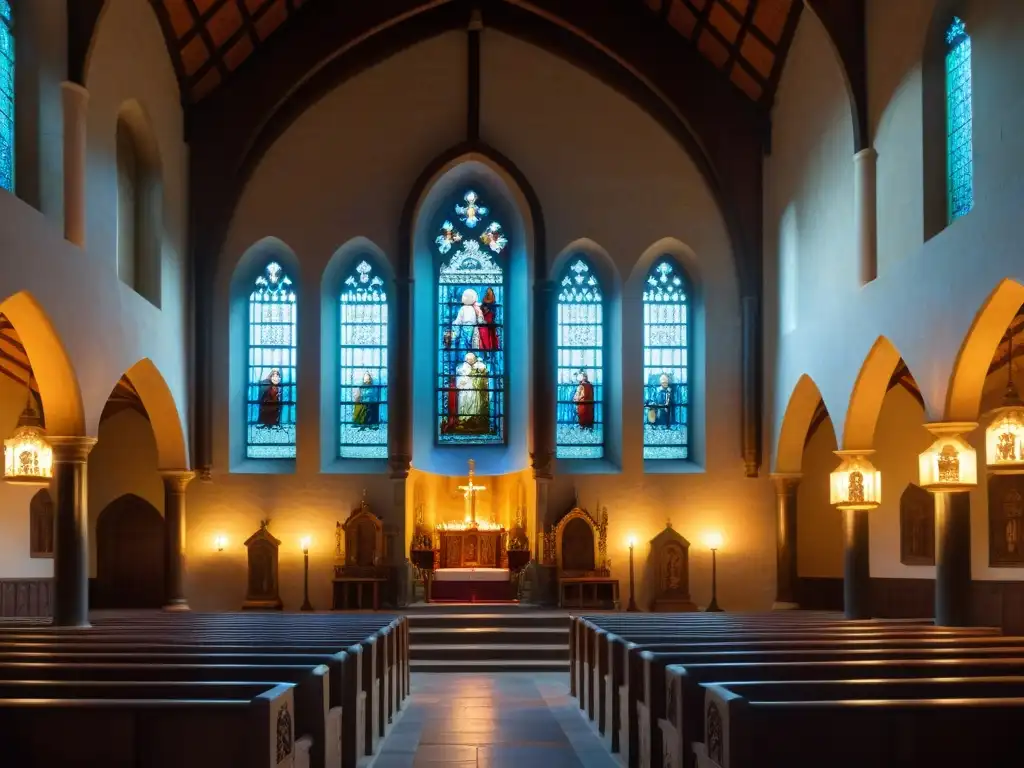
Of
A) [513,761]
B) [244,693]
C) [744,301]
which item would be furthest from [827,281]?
[244,693]

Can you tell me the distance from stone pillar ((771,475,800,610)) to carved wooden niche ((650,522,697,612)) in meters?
1.55

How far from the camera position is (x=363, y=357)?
22109mm

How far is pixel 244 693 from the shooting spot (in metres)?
5.95

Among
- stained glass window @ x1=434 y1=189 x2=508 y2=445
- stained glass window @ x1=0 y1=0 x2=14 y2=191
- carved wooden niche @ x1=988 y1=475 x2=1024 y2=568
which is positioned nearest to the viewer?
stained glass window @ x1=0 y1=0 x2=14 y2=191

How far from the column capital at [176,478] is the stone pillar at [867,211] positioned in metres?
11.5

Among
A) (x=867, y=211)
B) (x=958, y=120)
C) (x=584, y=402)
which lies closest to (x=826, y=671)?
(x=958, y=120)

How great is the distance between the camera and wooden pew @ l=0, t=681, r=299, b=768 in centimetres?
531

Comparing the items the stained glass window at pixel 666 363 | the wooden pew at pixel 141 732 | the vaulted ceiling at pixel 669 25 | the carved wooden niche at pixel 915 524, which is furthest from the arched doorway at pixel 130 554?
the wooden pew at pixel 141 732

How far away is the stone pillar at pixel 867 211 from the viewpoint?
49.8ft

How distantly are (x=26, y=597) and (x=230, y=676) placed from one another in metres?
15.7

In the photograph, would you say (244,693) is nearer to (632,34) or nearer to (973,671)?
(973,671)

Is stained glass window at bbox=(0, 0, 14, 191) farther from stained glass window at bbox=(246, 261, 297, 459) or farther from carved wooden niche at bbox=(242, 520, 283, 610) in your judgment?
carved wooden niche at bbox=(242, 520, 283, 610)

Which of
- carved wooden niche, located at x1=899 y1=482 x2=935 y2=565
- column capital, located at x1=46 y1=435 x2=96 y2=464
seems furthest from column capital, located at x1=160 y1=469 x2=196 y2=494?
carved wooden niche, located at x1=899 y1=482 x2=935 y2=565

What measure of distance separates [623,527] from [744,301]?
14.9ft
